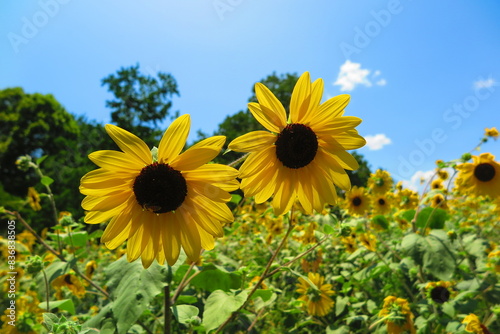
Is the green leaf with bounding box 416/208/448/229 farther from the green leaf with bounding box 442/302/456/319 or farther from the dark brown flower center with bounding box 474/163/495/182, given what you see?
the green leaf with bounding box 442/302/456/319

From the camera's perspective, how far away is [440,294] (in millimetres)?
2799

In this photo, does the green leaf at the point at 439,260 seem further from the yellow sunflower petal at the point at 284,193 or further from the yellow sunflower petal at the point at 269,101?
the yellow sunflower petal at the point at 269,101

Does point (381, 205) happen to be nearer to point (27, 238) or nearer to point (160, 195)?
point (160, 195)

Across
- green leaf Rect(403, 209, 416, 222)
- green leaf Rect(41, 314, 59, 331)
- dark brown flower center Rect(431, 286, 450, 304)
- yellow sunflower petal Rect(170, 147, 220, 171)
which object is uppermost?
green leaf Rect(403, 209, 416, 222)

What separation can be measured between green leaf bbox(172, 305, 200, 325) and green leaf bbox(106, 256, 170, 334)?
0.20m

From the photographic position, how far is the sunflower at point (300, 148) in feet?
4.72

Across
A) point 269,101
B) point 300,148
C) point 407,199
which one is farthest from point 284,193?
point 407,199

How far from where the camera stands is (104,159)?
52.0 inches

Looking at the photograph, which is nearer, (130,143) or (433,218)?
(130,143)

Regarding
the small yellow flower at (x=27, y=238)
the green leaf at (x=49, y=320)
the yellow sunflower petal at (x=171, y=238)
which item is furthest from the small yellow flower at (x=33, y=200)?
the yellow sunflower petal at (x=171, y=238)

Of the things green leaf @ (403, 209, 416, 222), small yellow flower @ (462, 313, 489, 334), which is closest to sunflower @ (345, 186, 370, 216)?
green leaf @ (403, 209, 416, 222)

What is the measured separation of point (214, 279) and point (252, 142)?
3.32 ft

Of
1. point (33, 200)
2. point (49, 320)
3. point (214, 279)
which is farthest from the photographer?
point (33, 200)

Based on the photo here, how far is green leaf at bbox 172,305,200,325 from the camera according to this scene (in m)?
1.74
